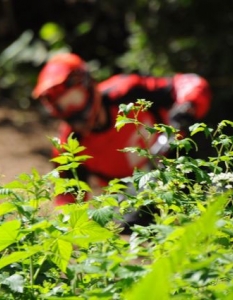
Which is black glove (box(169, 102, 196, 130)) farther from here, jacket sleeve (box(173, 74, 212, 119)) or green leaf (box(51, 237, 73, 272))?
green leaf (box(51, 237, 73, 272))

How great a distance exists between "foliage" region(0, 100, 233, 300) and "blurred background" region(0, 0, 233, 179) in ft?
18.3

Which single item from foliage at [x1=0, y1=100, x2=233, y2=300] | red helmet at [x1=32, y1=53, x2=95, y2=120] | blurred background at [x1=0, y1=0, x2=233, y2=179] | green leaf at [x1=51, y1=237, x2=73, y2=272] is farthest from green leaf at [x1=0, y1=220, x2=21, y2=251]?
blurred background at [x1=0, y1=0, x2=233, y2=179]

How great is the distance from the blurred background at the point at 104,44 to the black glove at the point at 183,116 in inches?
96.4

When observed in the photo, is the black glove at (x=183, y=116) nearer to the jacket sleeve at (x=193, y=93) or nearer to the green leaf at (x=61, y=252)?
the jacket sleeve at (x=193, y=93)

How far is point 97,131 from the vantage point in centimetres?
687

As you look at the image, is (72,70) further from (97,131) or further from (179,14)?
(179,14)

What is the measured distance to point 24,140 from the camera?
30.4 ft

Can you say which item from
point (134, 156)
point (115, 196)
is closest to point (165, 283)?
point (115, 196)

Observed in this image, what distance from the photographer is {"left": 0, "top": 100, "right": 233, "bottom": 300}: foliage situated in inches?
76.0

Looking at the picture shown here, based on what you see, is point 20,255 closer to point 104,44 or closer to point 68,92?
point 68,92

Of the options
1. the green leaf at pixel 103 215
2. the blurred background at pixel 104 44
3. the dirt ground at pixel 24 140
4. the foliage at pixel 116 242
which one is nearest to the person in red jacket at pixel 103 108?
the dirt ground at pixel 24 140

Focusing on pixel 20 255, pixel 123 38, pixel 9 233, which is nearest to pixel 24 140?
pixel 123 38

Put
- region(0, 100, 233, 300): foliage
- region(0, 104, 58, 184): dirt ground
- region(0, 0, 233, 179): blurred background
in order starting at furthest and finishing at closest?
region(0, 0, 233, 179): blurred background → region(0, 104, 58, 184): dirt ground → region(0, 100, 233, 300): foliage

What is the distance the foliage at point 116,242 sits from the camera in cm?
193
